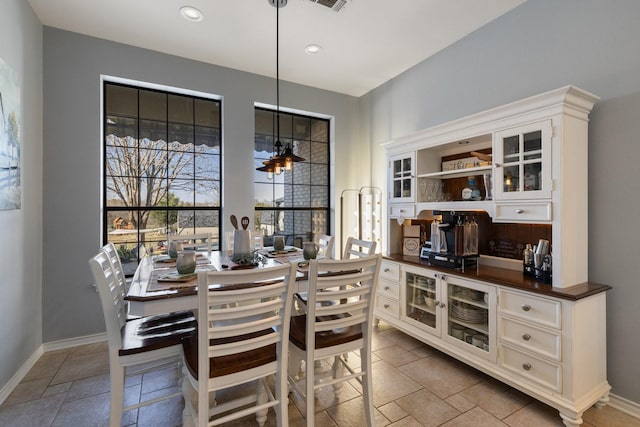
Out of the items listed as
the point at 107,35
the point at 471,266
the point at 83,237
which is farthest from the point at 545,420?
the point at 107,35

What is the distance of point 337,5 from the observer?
2.58 metres

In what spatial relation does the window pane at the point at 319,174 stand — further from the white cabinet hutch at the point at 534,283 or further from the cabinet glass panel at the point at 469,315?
the cabinet glass panel at the point at 469,315

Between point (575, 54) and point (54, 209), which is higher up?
point (575, 54)

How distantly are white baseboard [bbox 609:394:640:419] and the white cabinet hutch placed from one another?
0.09 metres

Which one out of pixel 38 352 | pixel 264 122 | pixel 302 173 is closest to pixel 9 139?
pixel 38 352

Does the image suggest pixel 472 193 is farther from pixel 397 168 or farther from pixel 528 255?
pixel 397 168

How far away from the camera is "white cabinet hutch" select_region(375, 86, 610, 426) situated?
6.34ft

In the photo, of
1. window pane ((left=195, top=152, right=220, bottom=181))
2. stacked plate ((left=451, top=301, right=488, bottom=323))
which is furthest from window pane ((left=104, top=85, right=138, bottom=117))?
stacked plate ((left=451, top=301, right=488, bottom=323))

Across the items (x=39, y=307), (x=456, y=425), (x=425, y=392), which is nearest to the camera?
(x=456, y=425)

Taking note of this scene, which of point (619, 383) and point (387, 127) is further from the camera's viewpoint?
point (387, 127)

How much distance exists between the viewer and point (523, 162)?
2.21 m

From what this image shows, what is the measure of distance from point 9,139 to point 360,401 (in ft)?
10.3

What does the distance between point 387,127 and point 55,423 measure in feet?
13.7

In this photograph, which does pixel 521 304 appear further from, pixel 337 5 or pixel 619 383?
pixel 337 5
